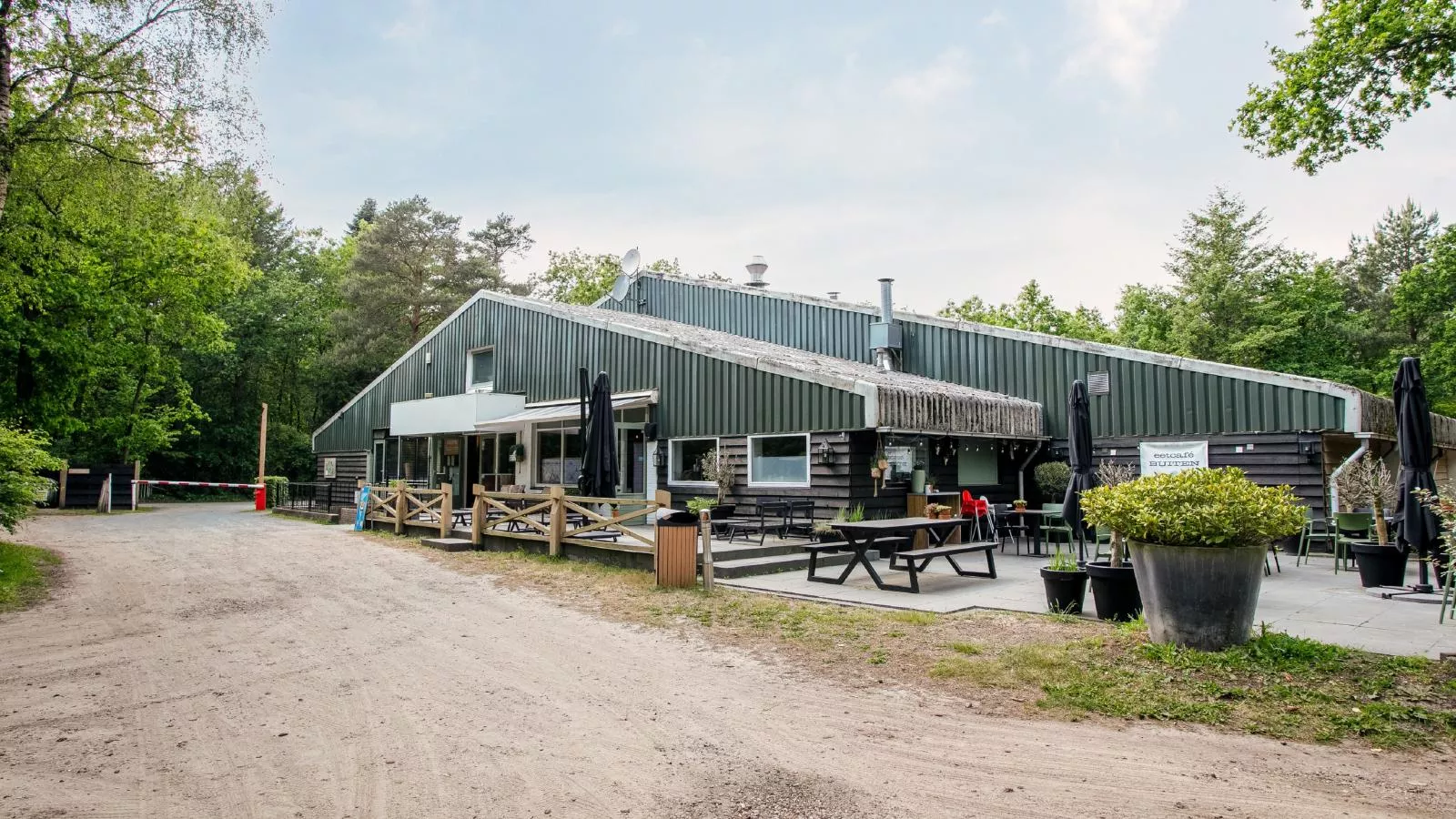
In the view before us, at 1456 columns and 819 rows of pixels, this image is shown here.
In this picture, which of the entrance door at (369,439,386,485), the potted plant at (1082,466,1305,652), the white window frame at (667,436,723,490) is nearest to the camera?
the potted plant at (1082,466,1305,652)

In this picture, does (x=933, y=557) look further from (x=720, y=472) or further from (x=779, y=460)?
(x=720, y=472)

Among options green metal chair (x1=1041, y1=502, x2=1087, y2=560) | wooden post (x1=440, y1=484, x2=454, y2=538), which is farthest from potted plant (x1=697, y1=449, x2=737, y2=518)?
green metal chair (x1=1041, y1=502, x2=1087, y2=560)

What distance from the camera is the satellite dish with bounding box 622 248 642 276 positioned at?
75.9ft

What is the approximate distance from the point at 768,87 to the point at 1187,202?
26.6 metres

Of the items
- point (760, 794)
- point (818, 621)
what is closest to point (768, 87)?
point (818, 621)

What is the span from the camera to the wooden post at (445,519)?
45.3 ft

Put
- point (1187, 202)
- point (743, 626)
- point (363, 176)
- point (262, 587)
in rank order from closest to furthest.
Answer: point (743, 626), point (262, 587), point (363, 176), point (1187, 202)

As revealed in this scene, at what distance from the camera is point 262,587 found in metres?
9.16

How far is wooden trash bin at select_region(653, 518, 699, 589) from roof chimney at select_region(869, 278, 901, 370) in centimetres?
877

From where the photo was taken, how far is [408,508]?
15.4 metres

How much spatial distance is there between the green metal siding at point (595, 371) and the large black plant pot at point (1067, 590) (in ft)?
16.7

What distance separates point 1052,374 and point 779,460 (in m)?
5.59

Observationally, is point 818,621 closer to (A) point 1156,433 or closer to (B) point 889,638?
(B) point 889,638

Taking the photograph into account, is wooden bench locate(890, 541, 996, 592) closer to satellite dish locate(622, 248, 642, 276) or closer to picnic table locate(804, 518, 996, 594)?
picnic table locate(804, 518, 996, 594)
